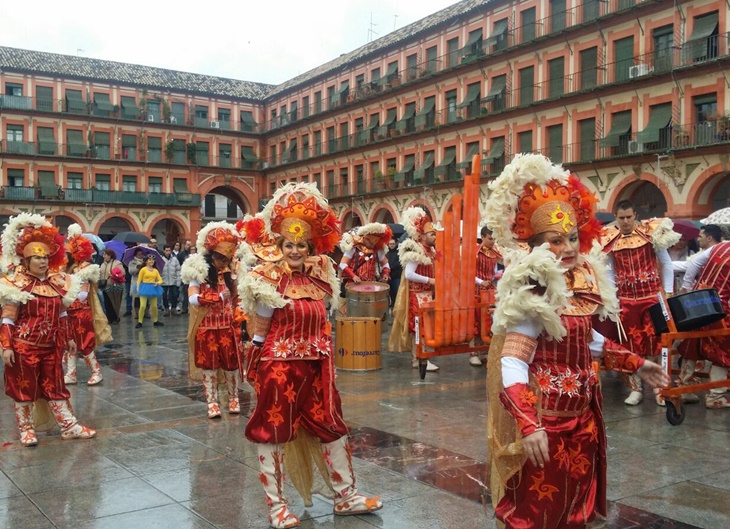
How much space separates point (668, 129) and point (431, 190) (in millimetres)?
14438

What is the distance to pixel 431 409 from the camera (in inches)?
311

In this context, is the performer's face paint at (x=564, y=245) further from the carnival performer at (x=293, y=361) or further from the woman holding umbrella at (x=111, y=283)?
the woman holding umbrella at (x=111, y=283)

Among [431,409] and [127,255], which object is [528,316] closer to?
[431,409]

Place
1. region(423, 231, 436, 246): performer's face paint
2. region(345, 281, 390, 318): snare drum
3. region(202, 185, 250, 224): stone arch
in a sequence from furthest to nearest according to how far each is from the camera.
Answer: region(202, 185, 250, 224): stone arch
region(345, 281, 390, 318): snare drum
region(423, 231, 436, 246): performer's face paint

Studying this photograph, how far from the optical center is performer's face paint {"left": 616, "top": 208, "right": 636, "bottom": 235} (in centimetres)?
771

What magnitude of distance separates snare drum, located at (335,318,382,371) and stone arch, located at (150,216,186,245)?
4459 cm

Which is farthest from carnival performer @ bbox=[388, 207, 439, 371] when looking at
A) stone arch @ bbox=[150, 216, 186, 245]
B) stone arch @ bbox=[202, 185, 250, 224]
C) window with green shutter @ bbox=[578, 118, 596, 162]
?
stone arch @ bbox=[202, 185, 250, 224]

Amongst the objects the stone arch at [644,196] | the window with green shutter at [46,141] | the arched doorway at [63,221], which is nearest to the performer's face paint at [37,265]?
the stone arch at [644,196]

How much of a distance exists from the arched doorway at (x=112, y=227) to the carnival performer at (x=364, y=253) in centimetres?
4437

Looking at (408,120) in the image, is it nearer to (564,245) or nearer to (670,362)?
(670,362)

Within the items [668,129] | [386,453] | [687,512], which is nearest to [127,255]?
[386,453]

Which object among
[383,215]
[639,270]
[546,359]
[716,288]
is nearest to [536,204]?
[546,359]

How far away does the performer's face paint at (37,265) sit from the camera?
22.4 feet

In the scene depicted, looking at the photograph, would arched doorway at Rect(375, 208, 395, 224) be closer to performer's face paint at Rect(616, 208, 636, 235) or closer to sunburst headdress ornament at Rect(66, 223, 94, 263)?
sunburst headdress ornament at Rect(66, 223, 94, 263)
